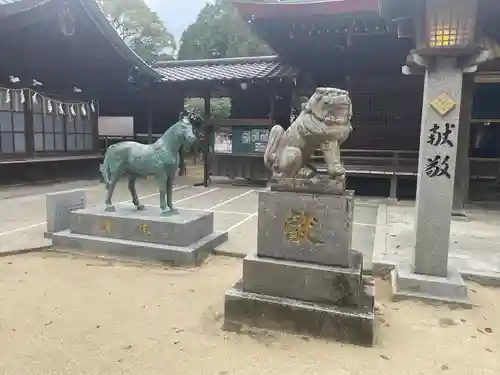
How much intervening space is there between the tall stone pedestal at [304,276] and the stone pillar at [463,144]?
230 inches

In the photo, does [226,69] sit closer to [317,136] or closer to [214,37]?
[317,136]

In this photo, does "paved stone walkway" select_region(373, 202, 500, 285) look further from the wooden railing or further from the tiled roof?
the tiled roof

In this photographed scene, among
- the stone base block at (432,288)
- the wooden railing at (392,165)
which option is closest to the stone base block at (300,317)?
the stone base block at (432,288)

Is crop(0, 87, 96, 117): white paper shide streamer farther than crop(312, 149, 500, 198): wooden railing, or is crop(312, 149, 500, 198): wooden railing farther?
crop(0, 87, 96, 117): white paper shide streamer

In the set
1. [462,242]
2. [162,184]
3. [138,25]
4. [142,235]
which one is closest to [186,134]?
[162,184]

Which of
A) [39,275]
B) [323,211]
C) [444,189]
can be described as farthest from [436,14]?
[39,275]

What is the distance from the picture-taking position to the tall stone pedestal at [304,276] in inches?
127

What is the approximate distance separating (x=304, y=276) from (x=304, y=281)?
44mm

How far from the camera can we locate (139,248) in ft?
16.7

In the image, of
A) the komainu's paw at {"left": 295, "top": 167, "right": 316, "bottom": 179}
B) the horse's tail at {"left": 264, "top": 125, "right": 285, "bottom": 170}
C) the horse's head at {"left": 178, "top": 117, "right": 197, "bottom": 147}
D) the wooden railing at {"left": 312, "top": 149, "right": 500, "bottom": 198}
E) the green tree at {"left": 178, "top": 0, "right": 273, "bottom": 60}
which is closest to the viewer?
the komainu's paw at {"left": 295, "top": 167, "right": 316, "bottom": 179}

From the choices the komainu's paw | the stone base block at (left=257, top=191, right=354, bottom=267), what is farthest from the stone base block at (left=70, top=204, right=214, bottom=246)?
the komainu's paw

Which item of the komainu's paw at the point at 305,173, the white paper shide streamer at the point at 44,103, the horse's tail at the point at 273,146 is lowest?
the komainu's paw at the point at 305,173

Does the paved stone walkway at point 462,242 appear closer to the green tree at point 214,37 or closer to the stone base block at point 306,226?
the stone base block at point 306,226

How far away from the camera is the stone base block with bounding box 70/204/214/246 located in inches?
200
